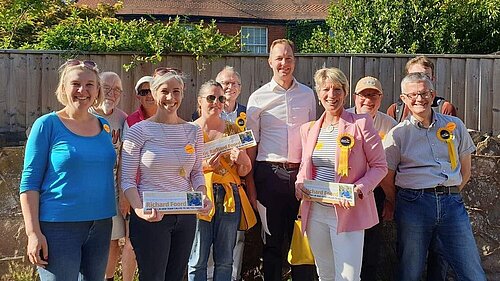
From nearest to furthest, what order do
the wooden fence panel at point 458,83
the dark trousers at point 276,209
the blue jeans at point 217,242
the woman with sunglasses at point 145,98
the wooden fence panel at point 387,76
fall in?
1. the blue jeans at point 217,242
2. the dark trousers at point 276,209
3. the woman with sunglasses at point 145,98
4. the wooden fence panel at point 387,76
5. the wooden fence panel at point 458,83

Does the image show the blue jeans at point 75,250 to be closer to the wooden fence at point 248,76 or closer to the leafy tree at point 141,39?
the leafy tree at point 141,39

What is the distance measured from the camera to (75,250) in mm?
3555

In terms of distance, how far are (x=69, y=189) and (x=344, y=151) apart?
2.05m

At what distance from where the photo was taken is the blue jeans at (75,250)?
3494 millimetres

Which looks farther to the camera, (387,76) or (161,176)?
(387,76)

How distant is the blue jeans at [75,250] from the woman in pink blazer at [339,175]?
164cm

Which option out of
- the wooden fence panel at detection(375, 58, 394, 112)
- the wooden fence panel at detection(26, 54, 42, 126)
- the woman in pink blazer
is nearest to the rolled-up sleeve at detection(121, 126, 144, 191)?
the woman in pink blazer

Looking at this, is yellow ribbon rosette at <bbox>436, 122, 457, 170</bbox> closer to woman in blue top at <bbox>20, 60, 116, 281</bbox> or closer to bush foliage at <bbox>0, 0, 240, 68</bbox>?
woman in blue top at <bbox>20, 60, 116, 281</bbox>

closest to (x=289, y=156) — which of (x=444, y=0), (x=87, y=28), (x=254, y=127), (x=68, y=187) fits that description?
(x=254, y=127)

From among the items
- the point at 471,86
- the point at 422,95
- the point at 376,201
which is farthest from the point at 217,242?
the point at 471,86

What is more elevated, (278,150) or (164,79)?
(164,79)

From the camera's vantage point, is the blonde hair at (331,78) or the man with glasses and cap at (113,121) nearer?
the blonde hair at (331,78)

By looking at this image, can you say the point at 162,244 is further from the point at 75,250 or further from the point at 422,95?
the point at 422,95

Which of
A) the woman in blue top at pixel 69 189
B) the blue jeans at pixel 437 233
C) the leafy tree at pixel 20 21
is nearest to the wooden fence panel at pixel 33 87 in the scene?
the leafy tree at pixel 20 21
